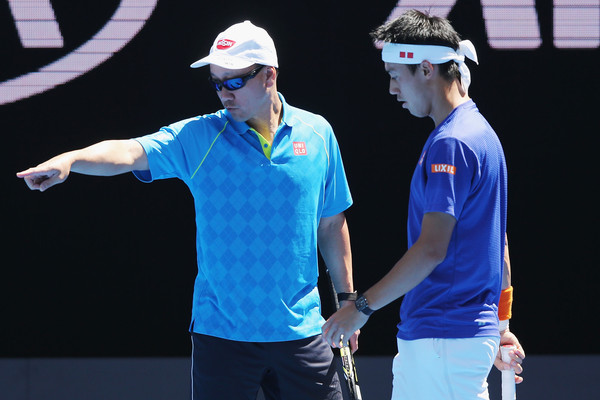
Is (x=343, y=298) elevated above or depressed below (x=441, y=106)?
below

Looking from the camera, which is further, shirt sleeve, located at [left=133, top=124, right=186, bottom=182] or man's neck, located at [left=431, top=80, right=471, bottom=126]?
shirt sleeve, located at [left=133, top=124, right=186, bottom=182]

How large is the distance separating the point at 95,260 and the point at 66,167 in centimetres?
182

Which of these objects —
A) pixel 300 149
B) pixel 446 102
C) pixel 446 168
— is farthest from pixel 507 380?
pixel 300 149

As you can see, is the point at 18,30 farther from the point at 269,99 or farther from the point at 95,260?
the point at 269,99

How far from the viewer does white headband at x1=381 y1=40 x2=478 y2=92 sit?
9.08 feet

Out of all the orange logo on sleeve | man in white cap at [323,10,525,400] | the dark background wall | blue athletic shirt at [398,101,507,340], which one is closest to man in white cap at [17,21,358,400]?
man in white cap at [323,10,525,400]

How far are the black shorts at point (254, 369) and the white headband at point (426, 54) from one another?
3.45 feet

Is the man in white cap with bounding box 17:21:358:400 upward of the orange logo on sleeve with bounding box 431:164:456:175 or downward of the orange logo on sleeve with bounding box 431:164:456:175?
downward

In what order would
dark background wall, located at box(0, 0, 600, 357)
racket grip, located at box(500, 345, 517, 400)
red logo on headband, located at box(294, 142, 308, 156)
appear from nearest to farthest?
racket grip, located at box(500, 345, 517, 400)
red logo on headband, located at box(294, 142, 308, 156)
dark background wall, located at box(0, 0, 600, 357)

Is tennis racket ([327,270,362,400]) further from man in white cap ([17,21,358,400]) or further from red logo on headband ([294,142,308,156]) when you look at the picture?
red logo on headband ([294,142,308,156])

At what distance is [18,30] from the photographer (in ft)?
14.2

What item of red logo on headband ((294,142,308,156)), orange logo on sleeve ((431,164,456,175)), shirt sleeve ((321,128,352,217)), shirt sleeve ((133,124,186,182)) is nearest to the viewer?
orange logo on sleeve ((431,164,456,175))

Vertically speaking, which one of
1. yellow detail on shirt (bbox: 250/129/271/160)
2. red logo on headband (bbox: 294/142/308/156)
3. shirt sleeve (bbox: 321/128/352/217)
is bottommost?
shirt sleeve (bbox: 321/128/352/217)

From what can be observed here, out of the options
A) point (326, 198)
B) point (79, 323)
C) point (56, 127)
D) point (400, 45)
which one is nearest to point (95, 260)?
point (79, 323)
